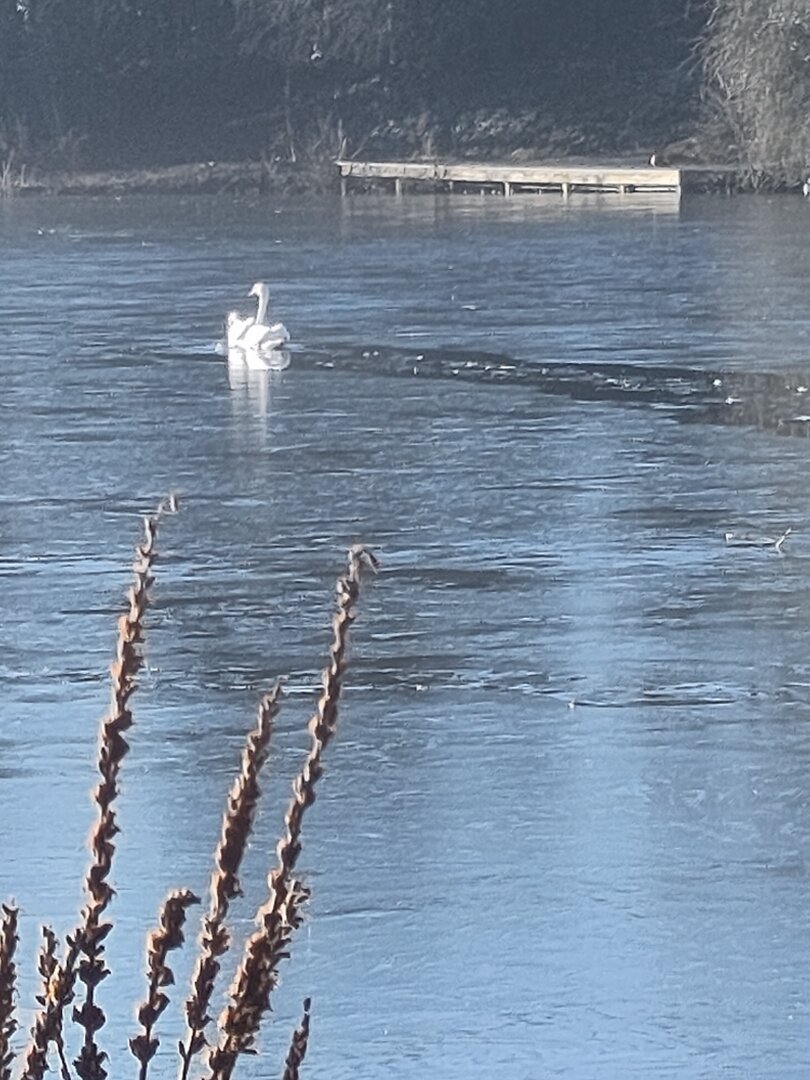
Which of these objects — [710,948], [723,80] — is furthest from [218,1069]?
[723,80]

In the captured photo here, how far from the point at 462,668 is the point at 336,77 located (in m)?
46.3

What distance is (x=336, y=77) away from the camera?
54.6m

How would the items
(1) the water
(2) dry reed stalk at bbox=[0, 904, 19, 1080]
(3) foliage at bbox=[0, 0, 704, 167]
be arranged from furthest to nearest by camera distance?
1. (3) foliage at bbox=[0, 0, 704, 167]
2. (1) the water
3. (2) dry reed stalk at bbox=[0, 904, 19, 1080]

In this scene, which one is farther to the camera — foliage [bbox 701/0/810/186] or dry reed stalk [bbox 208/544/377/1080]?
foliage [bbox 701/0/810/186]

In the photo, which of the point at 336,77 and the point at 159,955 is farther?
the point at 336,77

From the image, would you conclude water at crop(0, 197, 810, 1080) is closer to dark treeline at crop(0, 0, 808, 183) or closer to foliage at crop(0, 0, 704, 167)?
dark treeline at crop(0, 0, 808, 183)

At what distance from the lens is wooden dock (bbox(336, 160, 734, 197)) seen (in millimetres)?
43062

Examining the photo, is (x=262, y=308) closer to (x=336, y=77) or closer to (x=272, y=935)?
(x=272, y=935)

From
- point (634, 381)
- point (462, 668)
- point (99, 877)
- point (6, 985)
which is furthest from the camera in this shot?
point (634, 381)

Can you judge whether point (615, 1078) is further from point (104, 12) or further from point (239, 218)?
point (104, 12)

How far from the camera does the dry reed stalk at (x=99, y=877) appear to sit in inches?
106

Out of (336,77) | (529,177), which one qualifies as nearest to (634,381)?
(529,177)

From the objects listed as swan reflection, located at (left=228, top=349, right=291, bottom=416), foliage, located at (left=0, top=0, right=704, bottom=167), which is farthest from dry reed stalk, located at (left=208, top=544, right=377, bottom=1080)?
foliage, located at (left=0, top=0, right=704, bottom=167)

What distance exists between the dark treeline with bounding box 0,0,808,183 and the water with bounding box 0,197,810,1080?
31.3 metres
